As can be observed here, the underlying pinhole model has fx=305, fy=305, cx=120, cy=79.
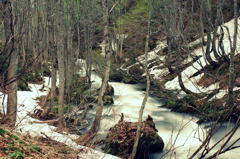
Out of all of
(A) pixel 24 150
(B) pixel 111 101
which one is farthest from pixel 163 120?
(A) pixel 24 150

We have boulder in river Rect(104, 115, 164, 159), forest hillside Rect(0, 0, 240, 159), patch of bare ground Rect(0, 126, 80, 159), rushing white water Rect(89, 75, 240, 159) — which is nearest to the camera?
patch of bare ground Rect(0, 126, 80, 159)

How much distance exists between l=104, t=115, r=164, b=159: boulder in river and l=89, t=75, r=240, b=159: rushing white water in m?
0.39

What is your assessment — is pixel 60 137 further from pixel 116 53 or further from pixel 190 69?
pixel 116 53

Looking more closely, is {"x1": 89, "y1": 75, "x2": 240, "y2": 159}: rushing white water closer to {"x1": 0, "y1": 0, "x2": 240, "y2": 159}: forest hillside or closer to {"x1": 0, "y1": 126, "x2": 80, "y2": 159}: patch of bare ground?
{"x1": 0, "y1": 0, "x2": 240, "y2": 159}: forest hillside

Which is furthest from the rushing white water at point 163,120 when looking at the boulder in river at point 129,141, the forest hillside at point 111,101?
the boulder in river at point 129,141

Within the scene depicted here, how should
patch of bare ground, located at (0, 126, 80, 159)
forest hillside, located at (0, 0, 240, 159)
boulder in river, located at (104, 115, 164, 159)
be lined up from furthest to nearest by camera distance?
boulder in river, located at (104, 115, 164, 159) < forest hillside, located at (0, 0, 240, 159) < patch of bare ground, located at (0, 126, 80, 159)

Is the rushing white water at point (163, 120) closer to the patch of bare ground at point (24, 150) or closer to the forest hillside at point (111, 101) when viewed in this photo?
the forest hillside at point (111, 101)

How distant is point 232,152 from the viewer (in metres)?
10.9

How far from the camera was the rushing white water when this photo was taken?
1185 centimetres

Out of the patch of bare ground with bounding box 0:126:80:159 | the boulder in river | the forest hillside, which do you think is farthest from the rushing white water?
the patch of bare ground with bounding box 0:126:80:159

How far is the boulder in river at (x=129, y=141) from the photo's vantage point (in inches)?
447

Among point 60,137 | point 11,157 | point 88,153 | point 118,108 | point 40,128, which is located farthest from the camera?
point 118,108

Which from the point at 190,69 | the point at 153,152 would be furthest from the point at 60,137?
the point at 190,69

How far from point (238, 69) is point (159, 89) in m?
5.43
